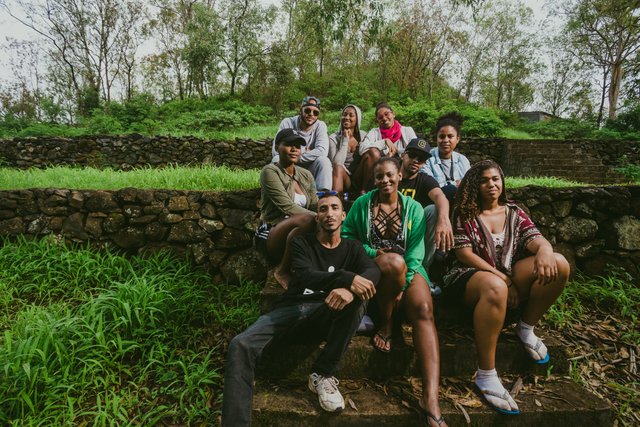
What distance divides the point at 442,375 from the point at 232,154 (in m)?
7.10

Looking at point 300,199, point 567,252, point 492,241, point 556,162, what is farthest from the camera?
point 556,162

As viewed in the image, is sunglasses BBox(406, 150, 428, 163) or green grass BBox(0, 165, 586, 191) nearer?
sunglasses BBox(406, 150, 428, 163)

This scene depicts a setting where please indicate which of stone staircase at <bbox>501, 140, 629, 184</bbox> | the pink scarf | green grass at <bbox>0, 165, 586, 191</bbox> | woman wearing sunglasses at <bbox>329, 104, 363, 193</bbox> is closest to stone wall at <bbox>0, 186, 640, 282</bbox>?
green grass at <bbox>0, 165, 586, 191</bbox>

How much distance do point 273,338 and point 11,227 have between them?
401 centimetres

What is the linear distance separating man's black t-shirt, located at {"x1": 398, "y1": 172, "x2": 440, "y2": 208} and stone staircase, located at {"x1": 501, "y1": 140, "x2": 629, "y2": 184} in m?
6.94

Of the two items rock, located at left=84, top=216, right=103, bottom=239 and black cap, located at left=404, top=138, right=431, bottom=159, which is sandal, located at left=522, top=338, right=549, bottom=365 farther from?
rock, located at left=84, top=216, right=103, bottom=239

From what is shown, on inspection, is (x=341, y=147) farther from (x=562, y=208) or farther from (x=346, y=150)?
(x=562, y=208)

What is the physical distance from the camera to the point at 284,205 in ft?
9.09

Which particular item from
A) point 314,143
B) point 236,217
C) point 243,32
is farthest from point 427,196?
point 243,32

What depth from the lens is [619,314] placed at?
3.12m

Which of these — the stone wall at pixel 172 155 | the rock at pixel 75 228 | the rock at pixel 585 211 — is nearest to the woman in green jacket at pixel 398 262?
the rock at pixel 585 211

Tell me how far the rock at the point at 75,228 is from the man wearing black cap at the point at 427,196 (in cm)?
378

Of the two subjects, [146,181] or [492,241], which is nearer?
[492,241]

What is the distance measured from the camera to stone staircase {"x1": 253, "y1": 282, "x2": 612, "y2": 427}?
1.91 meters
